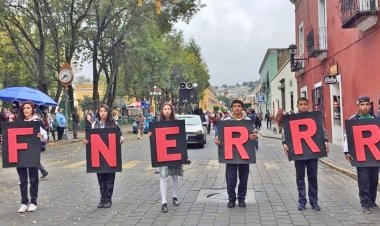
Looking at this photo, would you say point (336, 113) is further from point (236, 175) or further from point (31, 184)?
point (31, 184)

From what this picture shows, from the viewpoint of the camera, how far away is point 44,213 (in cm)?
776

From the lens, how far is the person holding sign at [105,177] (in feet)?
26.9

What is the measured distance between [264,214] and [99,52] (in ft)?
97.3

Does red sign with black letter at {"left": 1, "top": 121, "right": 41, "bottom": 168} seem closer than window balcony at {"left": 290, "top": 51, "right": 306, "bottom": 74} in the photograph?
Yes

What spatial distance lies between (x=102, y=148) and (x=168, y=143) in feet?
3.65

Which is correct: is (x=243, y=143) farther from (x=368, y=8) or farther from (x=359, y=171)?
(x=368, y=8)

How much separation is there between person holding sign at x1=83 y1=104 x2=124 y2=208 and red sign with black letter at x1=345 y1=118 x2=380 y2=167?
12.3 ft

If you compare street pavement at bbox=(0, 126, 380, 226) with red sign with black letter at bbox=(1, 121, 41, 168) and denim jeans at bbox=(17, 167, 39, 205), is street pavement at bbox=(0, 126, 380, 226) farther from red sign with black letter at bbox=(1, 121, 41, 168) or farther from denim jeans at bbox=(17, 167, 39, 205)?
red sign with black letter at bbox=(1, 121, 41, 168)

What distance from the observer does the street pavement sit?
7.14 meters

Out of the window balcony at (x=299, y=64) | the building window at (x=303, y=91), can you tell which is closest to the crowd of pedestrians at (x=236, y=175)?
the window balcony at (x=299, y=64)

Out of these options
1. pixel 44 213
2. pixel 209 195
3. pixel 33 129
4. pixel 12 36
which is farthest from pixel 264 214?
pixel 12 36

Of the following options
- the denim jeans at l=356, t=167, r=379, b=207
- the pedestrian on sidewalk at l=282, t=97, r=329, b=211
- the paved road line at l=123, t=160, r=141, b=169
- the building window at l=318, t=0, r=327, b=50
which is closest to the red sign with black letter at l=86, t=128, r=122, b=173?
the pedestrian on sidewalk at l=282, t=97, r=329, b=211

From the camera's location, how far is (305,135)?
26.1 ft

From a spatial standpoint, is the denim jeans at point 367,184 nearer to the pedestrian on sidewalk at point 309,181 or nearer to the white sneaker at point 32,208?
the pedestrian on sidewalk at point 309,181
